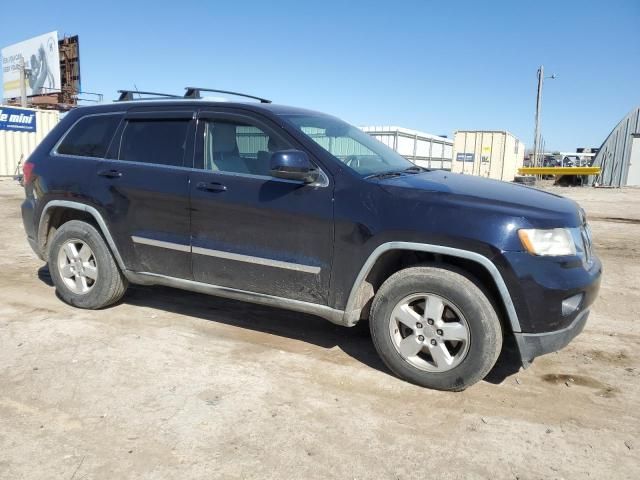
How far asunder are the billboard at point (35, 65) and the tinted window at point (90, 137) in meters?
42.9

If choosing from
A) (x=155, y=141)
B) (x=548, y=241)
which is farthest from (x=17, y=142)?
(x=548, y=241)

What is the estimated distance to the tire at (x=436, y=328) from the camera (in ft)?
10.2

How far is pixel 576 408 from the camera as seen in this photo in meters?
3.13

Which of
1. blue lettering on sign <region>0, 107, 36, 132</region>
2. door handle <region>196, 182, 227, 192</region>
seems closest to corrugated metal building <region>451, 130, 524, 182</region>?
blue lettering on sign <region>0, 107, 36, 132</region>

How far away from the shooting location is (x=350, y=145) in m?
4.07

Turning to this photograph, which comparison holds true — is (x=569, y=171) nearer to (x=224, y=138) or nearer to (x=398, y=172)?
(x=398, y=172)

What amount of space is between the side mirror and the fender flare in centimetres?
70

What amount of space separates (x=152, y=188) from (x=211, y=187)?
582mm

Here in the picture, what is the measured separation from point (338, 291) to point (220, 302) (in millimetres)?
1958

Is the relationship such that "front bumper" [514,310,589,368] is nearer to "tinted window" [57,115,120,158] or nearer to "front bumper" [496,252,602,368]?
"front bumper" [496,252,602,368]

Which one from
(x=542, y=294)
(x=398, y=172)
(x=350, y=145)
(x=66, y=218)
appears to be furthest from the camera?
(x=66, y=218)

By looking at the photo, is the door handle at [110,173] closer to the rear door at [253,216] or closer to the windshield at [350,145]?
the rear door at [253,216]

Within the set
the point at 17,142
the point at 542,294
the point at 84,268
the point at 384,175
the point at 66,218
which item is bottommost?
the point at 84,268

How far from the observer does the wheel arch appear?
439cm
